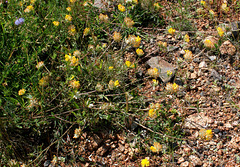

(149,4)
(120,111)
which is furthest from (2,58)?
(149,4)

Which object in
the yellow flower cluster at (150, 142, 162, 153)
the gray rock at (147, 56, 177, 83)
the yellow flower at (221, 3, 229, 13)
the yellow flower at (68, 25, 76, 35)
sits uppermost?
the yellow flower at (221, 3, 229, 13)

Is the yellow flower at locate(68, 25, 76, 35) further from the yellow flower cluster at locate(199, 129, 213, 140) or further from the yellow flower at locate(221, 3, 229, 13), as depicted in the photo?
the yellow flower at locate(221, 3, 229, 13)

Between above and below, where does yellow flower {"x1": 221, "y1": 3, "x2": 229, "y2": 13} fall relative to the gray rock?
above

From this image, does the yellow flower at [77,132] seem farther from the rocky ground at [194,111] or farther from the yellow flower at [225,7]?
the yellow flower at [225,7]

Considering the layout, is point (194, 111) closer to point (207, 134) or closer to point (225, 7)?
point (207, 134)

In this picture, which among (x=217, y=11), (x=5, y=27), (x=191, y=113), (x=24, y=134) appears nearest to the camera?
(x=24, y=134)

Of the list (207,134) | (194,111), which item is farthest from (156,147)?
(194,111)

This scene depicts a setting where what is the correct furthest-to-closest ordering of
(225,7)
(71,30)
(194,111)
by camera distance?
1. (225,7)
2. (71,30)
3. (194,111)

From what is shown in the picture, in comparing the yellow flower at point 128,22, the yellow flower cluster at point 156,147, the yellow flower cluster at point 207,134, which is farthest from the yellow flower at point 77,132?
the yellow flower at point 128,22

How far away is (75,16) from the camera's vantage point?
322 centimetres

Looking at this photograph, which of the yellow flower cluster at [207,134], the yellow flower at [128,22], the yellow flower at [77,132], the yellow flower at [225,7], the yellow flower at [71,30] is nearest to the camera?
the yellow flower cluster at [207,134]

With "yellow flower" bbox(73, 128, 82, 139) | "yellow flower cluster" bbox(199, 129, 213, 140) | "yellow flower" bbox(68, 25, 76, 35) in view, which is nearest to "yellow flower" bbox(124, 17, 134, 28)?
"yellow flower" bbox(68, 25, 76, 35)

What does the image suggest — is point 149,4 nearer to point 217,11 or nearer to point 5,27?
point 217,11

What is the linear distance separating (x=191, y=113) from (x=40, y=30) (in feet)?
6.77
